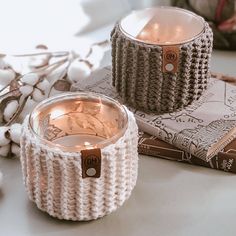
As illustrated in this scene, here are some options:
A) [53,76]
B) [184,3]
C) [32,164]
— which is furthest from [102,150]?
[184,3]

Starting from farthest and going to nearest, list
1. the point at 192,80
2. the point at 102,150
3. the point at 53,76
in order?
the point at 53,76 < the point at 192,80 < the point at 102,150

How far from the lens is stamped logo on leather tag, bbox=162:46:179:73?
630mm

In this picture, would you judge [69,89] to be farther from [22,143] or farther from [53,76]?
[22,143]

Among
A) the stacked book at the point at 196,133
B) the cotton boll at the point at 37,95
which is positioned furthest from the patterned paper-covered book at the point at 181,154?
the cotton boll at the point at 37,95

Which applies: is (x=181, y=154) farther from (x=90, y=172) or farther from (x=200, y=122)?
(x=90, y=172)

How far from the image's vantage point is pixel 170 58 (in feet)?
2.08

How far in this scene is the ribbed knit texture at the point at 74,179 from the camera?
53cm

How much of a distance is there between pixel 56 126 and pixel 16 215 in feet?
0.33

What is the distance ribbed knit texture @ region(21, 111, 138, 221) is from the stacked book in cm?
9

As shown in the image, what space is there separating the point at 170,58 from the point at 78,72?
0.16 meters

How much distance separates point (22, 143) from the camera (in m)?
0.56

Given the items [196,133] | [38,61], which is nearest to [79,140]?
[196,133]

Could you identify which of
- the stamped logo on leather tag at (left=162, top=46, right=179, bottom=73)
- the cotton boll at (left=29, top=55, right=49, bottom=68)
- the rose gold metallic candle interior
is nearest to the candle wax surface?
the rose gold metallic candle interior

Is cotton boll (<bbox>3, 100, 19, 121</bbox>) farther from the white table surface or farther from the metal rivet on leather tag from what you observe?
the metal rivet on leather tag
